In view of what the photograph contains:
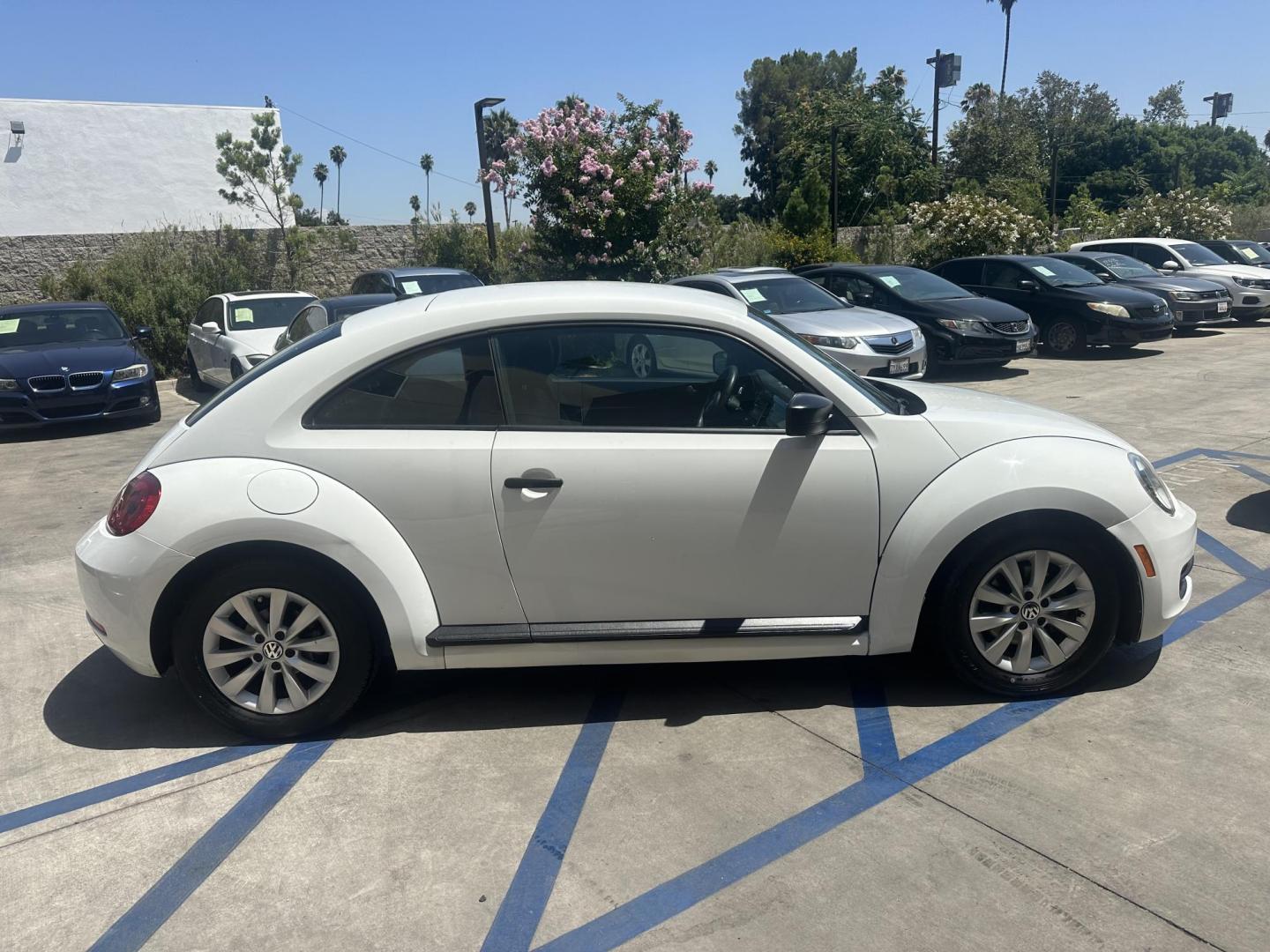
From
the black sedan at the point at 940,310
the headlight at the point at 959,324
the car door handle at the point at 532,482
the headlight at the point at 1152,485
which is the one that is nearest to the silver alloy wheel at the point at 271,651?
the car door handle at the point at 532,482

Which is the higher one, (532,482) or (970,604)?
(532,482)

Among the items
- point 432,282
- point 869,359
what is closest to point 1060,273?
point 869,359

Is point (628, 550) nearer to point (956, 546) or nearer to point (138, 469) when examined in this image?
point (956, 546)

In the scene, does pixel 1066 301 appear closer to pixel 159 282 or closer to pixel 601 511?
pixel 601 511

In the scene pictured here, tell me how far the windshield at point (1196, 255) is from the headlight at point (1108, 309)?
6152 millimetres

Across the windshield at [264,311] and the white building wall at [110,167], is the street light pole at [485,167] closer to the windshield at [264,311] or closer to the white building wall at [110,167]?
the windshield at [264,311]

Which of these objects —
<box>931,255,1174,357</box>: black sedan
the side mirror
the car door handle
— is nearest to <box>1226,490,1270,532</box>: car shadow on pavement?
the side mirror

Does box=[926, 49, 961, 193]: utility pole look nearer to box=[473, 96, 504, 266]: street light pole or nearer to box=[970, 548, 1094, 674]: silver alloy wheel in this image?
box=[473, 96, 504, 266]: street light pole

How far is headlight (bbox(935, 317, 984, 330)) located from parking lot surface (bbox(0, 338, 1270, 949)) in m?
9.06

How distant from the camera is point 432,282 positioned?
14617 millimetres

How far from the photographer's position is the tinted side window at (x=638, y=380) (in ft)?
12.9

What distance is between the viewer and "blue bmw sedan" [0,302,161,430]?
35.8 ft

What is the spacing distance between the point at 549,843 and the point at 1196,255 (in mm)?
21223

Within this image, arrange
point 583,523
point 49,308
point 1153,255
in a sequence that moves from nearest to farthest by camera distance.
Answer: point 583,523 < point 49,308 < point 1153,255
